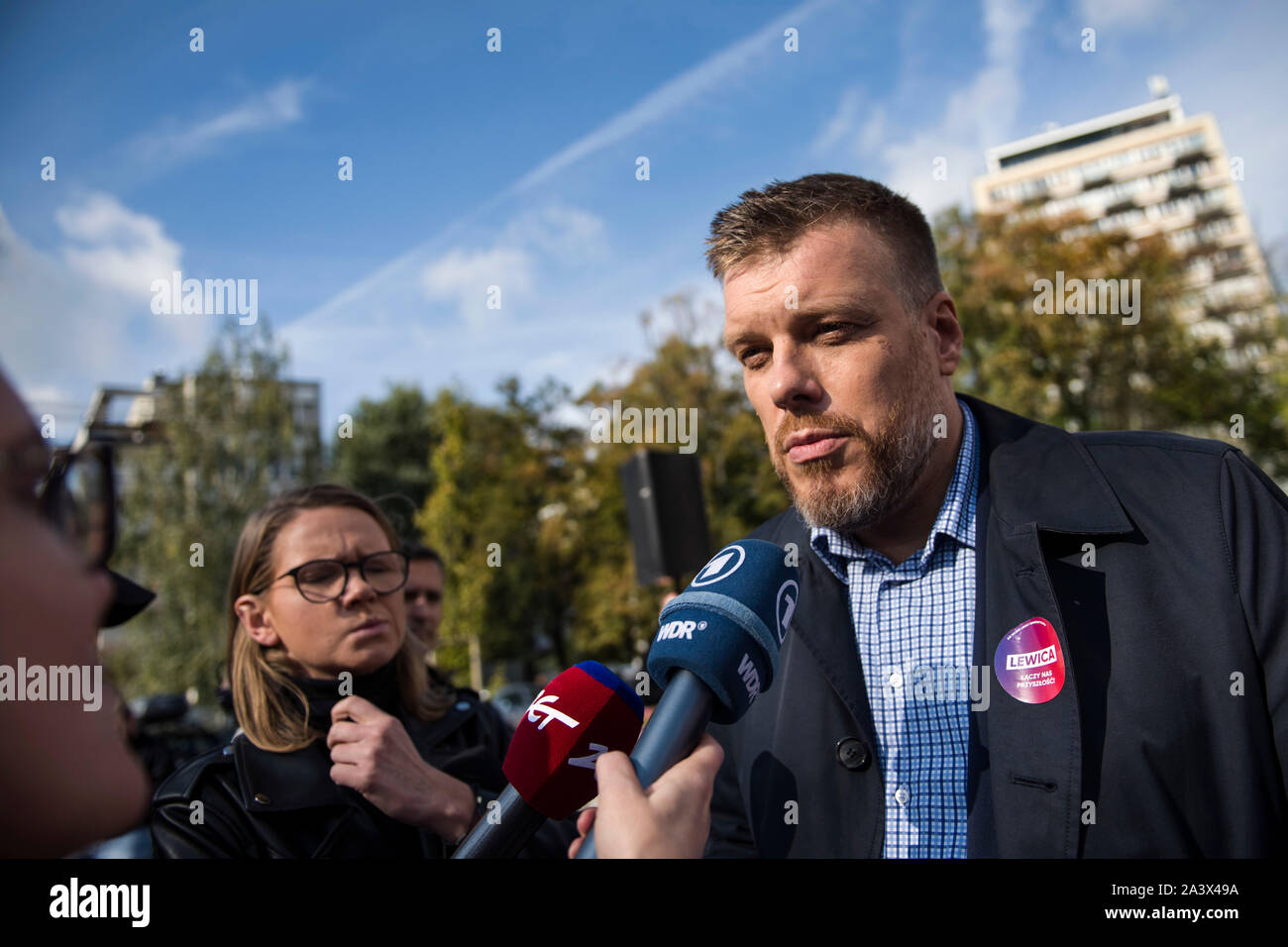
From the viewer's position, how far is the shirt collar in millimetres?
2141

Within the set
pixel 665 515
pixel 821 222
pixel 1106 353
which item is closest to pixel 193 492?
pixel 665 515

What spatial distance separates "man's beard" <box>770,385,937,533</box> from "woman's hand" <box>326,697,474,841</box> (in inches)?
46.7

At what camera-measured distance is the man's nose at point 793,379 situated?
2061mm

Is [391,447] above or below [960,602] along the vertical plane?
above

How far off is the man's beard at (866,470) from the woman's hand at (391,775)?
1187 mm

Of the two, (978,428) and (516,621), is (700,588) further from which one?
(516,621)

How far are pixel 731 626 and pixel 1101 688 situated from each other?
0.81 metres

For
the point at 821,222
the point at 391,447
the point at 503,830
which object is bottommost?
the point at 503,830

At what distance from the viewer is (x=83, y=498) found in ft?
3.36

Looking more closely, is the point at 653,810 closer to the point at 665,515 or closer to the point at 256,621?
the point at 256,621

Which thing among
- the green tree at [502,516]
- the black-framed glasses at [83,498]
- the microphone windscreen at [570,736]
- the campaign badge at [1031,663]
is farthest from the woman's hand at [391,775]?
the green tree at [502,516]
